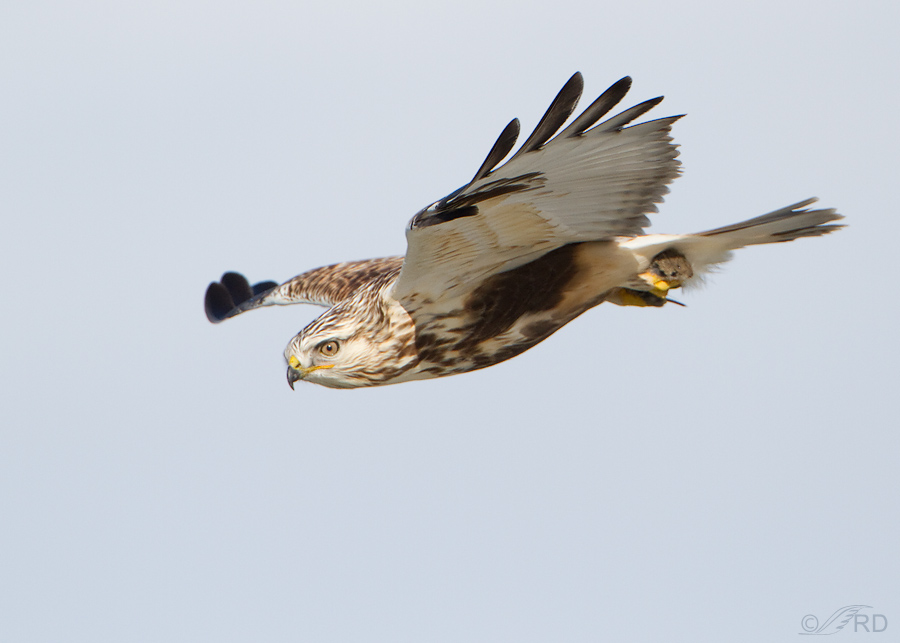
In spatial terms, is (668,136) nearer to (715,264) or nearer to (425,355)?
(715,264)

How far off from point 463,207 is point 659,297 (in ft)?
6.69

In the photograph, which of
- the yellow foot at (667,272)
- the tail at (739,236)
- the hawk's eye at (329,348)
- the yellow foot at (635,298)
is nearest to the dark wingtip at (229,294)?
the hawk's eye at (329,348)

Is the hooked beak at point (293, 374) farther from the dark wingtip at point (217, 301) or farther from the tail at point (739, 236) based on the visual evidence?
the dark wingtip at point (217, 301)

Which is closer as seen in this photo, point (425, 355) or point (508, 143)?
point (508, 143)

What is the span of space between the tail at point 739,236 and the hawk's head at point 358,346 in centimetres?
143

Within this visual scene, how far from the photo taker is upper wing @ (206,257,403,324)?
8750 millimetres

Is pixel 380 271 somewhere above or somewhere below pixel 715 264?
above

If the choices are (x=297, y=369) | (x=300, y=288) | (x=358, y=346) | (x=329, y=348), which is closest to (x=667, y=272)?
(x=358, y=346)

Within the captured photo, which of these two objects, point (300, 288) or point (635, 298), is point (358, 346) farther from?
point (300, 288)

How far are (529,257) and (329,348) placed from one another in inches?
49.8

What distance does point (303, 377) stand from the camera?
6703 millimetres

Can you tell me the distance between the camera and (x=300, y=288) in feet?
30.9

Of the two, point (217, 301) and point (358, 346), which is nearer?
point (358, 346)

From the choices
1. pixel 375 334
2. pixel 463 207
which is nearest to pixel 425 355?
pixel 375 334
